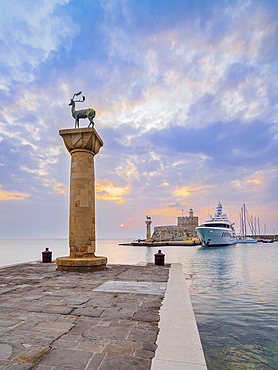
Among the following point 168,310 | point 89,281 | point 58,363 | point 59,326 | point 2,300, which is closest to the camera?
point 58,363

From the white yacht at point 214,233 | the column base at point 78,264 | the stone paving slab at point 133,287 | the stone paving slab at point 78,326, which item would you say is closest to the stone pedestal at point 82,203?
the column base at point 78,264

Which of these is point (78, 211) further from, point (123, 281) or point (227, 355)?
point (227, 355)

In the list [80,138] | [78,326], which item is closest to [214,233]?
[80,138]

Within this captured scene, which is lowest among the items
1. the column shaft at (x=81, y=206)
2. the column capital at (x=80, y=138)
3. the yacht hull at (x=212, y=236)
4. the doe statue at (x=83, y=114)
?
the yacht hull at (x=212, y=236)

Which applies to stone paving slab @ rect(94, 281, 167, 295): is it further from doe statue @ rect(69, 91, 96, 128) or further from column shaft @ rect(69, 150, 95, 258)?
doe statue @ rect(69, 91, 96, 128)

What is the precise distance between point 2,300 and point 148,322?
Result: 3.56 metres

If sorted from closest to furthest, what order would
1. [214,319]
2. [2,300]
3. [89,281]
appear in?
[2,300]
[214,319]
[89,281]

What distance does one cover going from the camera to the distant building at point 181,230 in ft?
312

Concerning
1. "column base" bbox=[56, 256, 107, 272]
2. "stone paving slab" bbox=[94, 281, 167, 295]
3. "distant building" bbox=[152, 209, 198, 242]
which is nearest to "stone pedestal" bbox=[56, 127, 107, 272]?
"column base" bbox=[56, 256, 107, 272]

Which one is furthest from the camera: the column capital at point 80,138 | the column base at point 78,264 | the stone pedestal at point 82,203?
the column capital at point 80,138

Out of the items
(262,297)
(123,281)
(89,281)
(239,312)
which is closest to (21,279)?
(89,281)

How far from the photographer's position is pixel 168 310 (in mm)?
4848

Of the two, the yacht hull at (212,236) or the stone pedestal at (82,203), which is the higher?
the stone pedestal at (82,203)

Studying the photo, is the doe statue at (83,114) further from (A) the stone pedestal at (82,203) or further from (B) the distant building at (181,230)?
(B) the distant building at (181,230)
